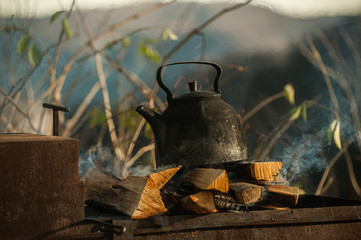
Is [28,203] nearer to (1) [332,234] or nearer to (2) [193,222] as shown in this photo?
(2) [193,222]

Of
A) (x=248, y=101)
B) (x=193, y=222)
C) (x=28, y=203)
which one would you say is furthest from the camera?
(x=248, y=101)

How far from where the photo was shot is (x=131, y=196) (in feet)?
4.22

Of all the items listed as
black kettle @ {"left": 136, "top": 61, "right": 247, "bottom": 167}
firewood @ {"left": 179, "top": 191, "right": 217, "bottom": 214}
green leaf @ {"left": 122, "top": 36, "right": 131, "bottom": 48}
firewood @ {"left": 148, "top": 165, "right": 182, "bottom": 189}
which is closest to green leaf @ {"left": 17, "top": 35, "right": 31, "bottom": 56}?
green leaf @ {"left": 122, "top": 36, "right": 131, "bottom": 48}

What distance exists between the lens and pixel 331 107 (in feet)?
9.95

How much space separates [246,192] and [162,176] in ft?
0.87

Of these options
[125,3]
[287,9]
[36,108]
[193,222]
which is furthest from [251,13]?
[193,222]

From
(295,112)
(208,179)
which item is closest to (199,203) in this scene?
(208,179)

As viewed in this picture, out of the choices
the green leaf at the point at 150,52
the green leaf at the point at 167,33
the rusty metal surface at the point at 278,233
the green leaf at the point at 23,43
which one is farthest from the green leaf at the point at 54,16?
the rusty metal surface at the point at 278,233

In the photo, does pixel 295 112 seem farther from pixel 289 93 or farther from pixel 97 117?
pixel 97 117

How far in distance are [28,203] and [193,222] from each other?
17.5 inches

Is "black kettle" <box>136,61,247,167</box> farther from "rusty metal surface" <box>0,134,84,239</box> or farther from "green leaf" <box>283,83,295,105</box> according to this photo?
"green leaf" <box>283,83,295,105</box>

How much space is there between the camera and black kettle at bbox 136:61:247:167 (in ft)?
4.96

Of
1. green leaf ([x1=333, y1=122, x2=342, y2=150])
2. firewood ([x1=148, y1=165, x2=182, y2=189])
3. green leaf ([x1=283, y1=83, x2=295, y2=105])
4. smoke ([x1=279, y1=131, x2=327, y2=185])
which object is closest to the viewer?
firewood ([x1=148, y1=165, x2=182, y2=189])

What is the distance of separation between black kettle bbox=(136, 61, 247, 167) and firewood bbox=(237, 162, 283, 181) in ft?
0.16
